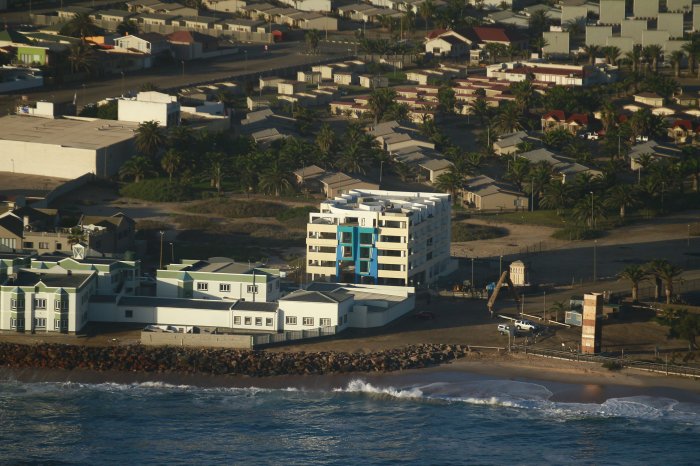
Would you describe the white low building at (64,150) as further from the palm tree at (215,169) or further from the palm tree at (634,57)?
the palm tree at (634,57)

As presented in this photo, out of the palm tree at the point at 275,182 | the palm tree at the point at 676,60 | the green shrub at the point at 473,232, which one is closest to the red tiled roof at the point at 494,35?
the palm tree at the point at 676,60

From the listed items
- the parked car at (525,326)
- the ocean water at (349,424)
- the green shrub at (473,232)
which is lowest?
the ocean water at (349,424)

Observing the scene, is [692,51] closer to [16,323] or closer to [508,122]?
[508,122]

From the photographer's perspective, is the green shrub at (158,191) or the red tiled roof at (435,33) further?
the red tiled roof at (435,33)

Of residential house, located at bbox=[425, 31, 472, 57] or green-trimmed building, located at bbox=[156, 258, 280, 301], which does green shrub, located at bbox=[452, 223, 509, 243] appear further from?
residential house, located at bbox=[425, 31, 472, 57]

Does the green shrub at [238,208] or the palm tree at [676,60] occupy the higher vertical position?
the palm tree at [676,60]

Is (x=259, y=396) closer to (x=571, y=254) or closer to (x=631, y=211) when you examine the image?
(x=571, y=254)

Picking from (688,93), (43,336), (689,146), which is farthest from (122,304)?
(688,93)

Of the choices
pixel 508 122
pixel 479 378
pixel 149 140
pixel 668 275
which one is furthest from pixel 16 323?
pixel 508 122
